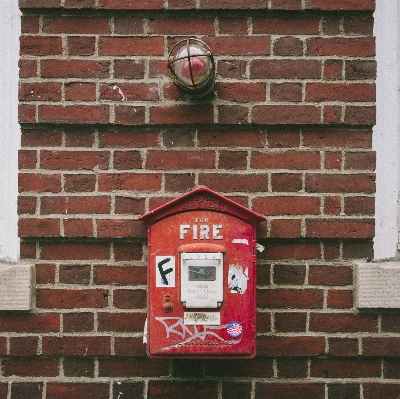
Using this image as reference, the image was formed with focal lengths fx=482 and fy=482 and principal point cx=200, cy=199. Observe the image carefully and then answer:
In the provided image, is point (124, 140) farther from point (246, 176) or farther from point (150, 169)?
point (246, 176)

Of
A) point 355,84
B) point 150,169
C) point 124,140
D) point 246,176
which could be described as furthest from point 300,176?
point 124,140

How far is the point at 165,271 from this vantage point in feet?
5.82

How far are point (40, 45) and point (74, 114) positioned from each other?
328 mm

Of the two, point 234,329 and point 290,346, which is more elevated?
point 234,329

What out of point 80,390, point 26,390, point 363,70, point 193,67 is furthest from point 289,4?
point 26,390

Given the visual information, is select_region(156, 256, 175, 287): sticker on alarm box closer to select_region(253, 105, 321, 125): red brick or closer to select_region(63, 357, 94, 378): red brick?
select_region(63, 357, 94, 378): red brick

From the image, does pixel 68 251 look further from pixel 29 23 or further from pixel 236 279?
pixel 29 23

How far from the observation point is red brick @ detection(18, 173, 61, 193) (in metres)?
2.04

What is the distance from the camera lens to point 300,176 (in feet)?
6.72

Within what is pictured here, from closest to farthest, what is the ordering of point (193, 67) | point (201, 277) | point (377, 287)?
point (201, 277) < point (193, 67) < point (377, 287)

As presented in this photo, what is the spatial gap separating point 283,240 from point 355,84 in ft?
2.39

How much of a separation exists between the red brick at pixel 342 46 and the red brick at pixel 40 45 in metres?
1.07

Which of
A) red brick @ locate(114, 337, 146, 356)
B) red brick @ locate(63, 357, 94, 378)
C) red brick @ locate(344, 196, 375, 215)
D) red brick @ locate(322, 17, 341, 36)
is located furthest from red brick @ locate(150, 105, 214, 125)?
red brick @ locate(63, 357, 94, 378)

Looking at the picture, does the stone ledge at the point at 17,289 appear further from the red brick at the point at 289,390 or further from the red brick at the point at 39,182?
the red brick at the point at 289,390
